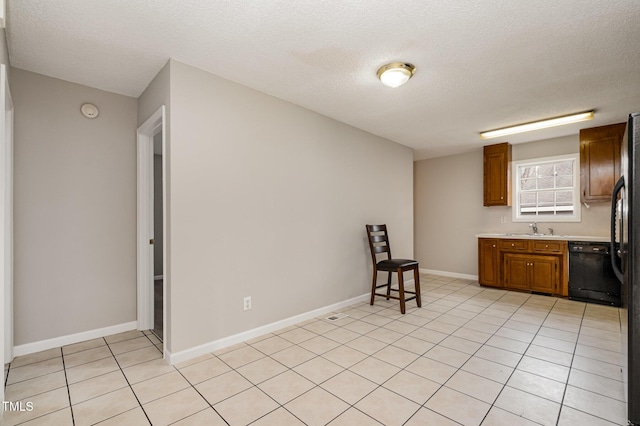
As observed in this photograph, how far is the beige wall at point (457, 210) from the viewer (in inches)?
194

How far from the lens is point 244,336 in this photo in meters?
2.83

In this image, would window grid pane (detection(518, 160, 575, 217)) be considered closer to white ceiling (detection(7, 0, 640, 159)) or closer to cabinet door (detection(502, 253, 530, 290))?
cabinet door (detection(502, 253, 530, 290))

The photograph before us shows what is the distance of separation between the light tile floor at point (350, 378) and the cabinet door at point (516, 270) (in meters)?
1.27

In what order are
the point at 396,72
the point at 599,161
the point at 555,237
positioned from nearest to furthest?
the point at 396,72
the point at 599,161
the point at 555,237

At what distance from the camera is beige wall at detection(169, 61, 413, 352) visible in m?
2.47

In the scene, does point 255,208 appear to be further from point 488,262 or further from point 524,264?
point 524,264

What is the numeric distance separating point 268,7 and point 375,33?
75 centimetres

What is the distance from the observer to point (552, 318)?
3438 millimetres

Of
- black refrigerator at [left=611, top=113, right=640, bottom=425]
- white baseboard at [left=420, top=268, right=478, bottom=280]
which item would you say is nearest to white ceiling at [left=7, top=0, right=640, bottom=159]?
black refrigerator at [left=611, top=113, right=640, bottom=425]

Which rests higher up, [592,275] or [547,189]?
[547,189]

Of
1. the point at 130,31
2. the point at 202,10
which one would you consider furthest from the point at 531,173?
the point at 130,31

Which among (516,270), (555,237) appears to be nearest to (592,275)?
(555,237)

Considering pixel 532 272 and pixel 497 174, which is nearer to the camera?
pixel 532 272

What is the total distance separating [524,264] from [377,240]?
243 centimetres
